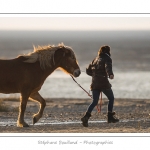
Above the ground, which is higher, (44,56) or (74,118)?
(44,56)

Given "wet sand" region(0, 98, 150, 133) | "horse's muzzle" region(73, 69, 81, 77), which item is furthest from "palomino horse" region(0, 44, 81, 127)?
"wet sand" region(0, 98, 150, 133)

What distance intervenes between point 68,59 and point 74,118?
2024mm

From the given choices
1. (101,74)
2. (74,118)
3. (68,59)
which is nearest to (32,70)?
(68,59)

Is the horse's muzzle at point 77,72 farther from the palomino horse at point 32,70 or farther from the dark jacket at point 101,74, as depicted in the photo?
the dark jacket at point 101,74

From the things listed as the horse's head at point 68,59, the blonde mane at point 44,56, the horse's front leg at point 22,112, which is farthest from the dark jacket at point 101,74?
the horse's front leg at point 22,112

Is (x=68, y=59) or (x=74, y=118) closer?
(x=68, y=59)

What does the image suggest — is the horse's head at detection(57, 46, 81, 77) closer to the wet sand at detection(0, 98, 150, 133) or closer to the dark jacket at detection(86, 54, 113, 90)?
the dark jacket at detection(86, 54, 113, 90)

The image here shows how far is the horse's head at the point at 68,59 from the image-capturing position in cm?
1436

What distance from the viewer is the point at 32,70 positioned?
46.6 feet

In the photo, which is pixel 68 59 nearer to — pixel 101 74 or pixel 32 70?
pixel 32 70

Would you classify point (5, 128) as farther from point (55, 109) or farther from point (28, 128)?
point (55, 109)

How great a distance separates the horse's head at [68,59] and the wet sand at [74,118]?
1299 millimetres
